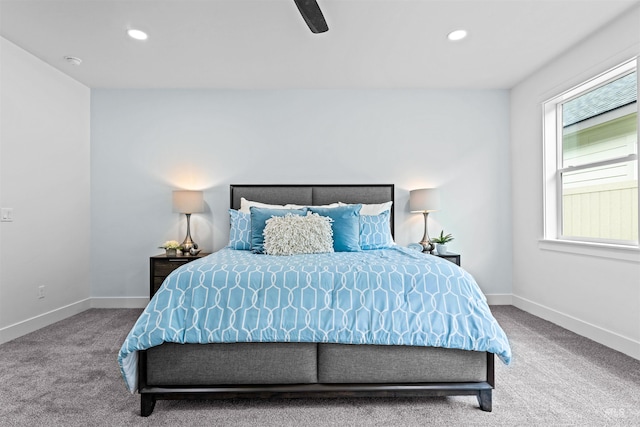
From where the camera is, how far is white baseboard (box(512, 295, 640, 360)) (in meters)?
2.66

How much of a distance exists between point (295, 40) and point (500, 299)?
3.62 meters

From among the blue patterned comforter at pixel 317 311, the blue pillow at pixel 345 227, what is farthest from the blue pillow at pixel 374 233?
the blue patterned comforter at pixel 317 311

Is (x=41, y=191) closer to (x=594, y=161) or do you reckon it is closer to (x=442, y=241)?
(x=442, y=241)

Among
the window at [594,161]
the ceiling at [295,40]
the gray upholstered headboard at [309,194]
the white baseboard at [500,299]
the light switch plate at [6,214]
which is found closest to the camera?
the ceiling at [295,40]

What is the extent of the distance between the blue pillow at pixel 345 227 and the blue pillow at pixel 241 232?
2.33 feet

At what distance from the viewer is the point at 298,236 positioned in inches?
115

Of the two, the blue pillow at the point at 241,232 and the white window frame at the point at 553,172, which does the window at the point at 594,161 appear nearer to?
the white window frame at the point at 553,172

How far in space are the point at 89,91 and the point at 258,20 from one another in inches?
102

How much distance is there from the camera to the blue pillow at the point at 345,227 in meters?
3.09

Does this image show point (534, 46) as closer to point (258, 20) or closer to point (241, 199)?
point (258, 20)

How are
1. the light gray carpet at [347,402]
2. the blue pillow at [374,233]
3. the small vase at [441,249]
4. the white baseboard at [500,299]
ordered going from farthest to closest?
1. the white baseboard at [500,299]
2. the small vase at [441,249]
3. the blue pillow at [374,233]
4. the light gray carpet at [347,402]

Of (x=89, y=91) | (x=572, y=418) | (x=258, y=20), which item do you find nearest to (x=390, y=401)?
(x=572, y=418)

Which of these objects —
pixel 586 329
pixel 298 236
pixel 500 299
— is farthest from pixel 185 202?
pixel 586 329

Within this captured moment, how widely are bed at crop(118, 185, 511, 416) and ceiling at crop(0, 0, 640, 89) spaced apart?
1980 mm
